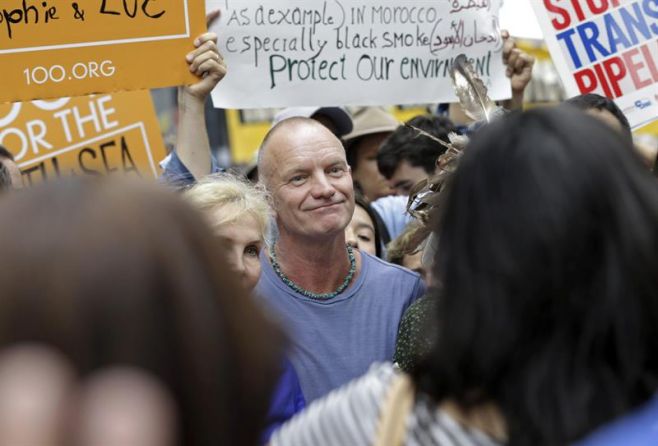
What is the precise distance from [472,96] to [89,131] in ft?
6.99

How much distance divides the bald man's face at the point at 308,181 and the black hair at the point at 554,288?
2401mm

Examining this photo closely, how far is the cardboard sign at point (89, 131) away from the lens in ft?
17.6

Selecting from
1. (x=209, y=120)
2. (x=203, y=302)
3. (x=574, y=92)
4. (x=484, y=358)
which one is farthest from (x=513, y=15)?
(x=209, y=120)

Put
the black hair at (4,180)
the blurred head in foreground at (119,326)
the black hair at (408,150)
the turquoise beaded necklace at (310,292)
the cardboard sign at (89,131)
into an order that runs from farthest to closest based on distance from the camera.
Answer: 1. the black hair at (408,150)
2. the cardboard sign at (89,131)
3. the turquoise beaded necklace at (310,292)
4. the black hair at (4,180)
5. the blurred head in foreground at (119,326)

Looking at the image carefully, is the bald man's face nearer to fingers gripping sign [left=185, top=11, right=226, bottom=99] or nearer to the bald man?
the bald man

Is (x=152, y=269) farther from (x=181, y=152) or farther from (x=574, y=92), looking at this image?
(x=574, y=92)

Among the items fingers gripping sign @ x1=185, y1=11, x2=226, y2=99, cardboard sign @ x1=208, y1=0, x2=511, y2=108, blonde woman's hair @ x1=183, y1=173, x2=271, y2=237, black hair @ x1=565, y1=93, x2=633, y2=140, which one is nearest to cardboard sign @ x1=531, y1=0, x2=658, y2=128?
cardboard sign @ x1=208, y1=0, x2=511, y2=108

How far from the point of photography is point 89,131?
17.7ft

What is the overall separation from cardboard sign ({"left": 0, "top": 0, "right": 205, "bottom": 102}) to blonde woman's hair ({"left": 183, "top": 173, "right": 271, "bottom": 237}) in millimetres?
848

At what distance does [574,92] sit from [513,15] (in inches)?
20.3

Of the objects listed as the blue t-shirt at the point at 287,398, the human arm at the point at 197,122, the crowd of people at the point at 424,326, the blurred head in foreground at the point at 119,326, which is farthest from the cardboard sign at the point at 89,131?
the blurred head in foreground at the point at 119,326

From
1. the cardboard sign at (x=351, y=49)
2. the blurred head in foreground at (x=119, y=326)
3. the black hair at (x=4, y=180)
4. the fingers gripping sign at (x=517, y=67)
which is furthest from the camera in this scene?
the fingers gripping sign at (x=517, y=67)

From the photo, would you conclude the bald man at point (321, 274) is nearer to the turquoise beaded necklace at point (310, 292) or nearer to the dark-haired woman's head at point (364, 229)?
the turquoise beaded necklace at point (310, 292)

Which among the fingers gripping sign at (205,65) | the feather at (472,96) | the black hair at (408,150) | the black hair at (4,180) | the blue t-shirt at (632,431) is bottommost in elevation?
the black hair at (408,150)
